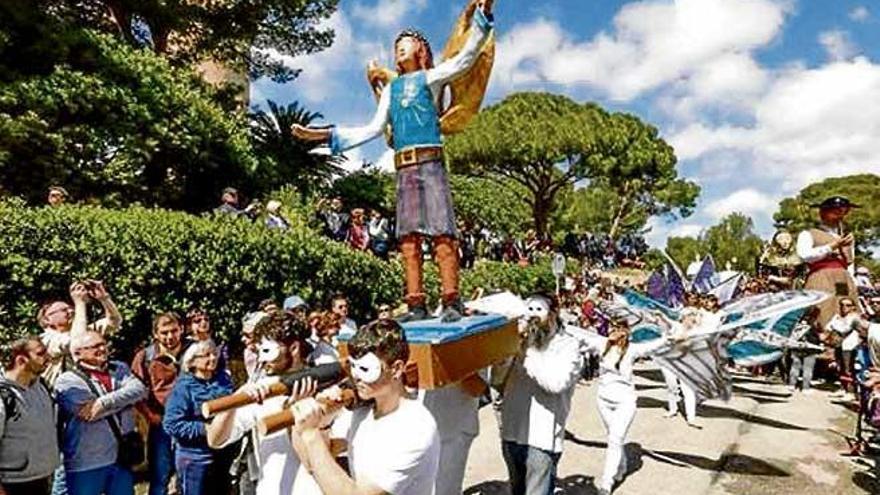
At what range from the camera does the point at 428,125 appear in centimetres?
436

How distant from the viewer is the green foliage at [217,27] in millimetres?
13703

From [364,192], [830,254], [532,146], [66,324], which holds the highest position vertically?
[532,146]

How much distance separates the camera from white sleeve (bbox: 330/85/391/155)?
456 cm

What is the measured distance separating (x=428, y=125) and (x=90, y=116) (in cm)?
845

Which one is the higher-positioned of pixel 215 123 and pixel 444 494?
pixel 215 123

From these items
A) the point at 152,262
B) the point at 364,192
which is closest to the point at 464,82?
the point at 152,262

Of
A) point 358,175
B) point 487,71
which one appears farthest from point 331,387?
point 358,175

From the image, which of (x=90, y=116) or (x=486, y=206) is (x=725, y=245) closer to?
(x=486, y=206)

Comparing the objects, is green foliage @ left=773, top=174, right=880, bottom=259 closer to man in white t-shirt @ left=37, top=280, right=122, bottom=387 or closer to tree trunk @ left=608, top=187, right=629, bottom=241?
tree trunk @ left=608, top=187, right=629, bottom=241

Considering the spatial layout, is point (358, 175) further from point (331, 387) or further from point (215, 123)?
point (331, 387)

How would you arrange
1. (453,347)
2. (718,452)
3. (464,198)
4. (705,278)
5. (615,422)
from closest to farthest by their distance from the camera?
(453,347) < (615,422) < (718,452) < (705,278) < (464,198)

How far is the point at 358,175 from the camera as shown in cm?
2038

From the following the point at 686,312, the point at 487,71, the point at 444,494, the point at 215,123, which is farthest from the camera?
the point at 215,123

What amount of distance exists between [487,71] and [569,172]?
118 feet
